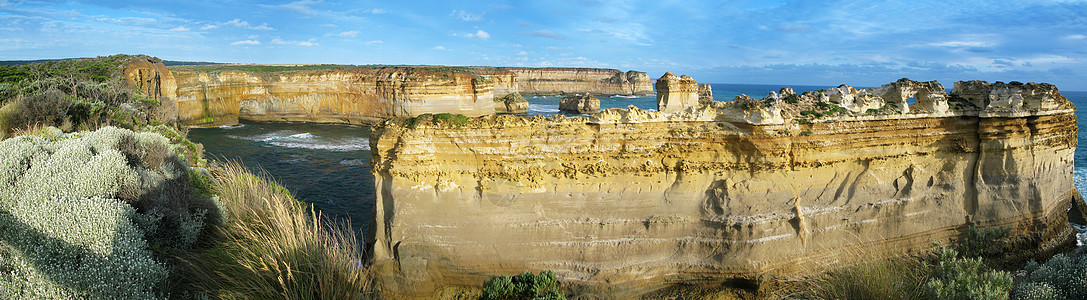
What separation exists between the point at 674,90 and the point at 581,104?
27893 millimetres

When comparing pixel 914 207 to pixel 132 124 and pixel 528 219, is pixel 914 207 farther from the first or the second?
pixel 132 124

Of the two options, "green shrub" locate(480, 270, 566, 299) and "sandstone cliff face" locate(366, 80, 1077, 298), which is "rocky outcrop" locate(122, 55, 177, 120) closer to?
"sandstone cliff face" locate(366, 80, 1077, 298)

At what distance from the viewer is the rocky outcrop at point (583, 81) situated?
108 m

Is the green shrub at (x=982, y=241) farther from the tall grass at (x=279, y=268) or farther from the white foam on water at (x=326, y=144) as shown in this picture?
the white foam on water at (x=326, y=144)

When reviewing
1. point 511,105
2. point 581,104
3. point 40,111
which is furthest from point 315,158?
point 581,104

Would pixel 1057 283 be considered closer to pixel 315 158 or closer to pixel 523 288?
pixel 523 288

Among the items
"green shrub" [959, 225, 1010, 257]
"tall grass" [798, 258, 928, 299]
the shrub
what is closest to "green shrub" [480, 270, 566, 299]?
"tall grass" [798, 258, 928, 299]

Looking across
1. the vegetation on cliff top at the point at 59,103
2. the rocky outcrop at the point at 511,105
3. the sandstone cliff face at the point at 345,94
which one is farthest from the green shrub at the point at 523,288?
the rocky outcrop at the point at 511,105

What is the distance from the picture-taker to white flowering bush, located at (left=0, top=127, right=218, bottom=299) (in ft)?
17.9

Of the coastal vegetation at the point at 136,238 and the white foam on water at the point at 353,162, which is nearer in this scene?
the coastal vegetation at the point at 136,238

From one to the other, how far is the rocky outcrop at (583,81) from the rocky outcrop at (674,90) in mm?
74043

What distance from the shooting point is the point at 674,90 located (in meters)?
33.0

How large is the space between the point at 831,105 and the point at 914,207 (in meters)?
2.50

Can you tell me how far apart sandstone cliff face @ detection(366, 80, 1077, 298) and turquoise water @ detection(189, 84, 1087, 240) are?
150cm
